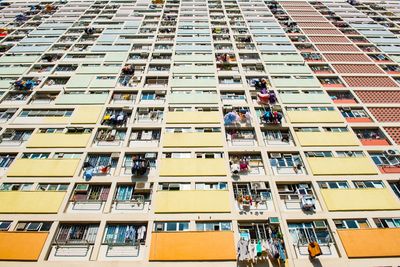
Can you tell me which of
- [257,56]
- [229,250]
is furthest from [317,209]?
[257,56]

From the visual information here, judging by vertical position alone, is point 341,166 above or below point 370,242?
above

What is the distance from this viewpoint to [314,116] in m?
29.0

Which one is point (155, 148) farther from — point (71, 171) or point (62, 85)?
point (62, 85)

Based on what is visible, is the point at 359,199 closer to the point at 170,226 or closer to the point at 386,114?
the point at 386,114

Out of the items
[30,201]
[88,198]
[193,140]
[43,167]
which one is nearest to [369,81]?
[193,140]

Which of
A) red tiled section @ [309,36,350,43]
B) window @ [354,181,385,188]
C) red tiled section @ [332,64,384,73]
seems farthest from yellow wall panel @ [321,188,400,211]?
red tiled section @ [309,36,350,43]

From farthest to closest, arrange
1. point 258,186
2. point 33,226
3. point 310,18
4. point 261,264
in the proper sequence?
point 310,18, point 258,186, point 33,226, point 261,264

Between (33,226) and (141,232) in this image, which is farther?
(33,226)


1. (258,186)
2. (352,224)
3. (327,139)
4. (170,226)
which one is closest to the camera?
(170,226)

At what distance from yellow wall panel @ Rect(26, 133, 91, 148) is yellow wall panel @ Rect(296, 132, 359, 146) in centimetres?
1973

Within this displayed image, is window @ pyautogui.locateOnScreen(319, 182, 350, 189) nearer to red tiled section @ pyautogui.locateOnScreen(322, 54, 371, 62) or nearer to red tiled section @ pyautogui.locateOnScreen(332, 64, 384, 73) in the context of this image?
red tiled section @ pyautogui.locateOnScreen(332, 64, 384, 73)

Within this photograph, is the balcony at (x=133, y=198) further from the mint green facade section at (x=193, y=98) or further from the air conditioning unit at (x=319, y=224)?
the air conditioning unit at (x=319, y=224)

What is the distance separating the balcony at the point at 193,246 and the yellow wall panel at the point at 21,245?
7256mm

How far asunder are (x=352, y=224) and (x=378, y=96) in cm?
1856
